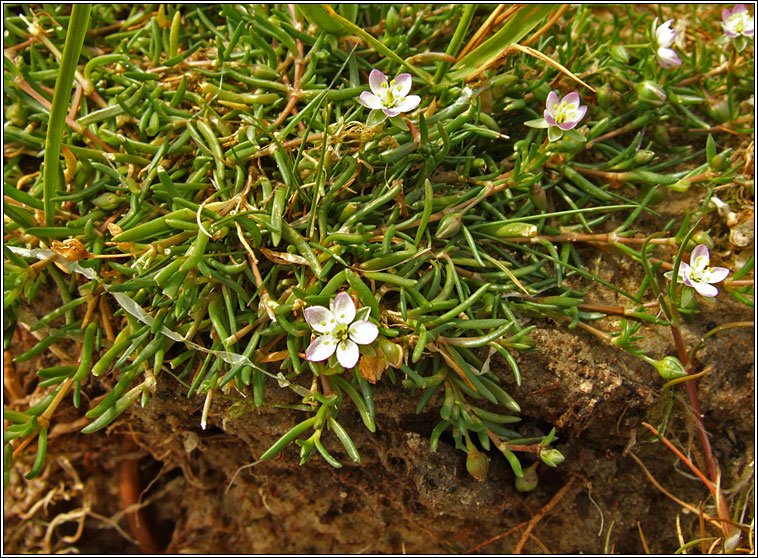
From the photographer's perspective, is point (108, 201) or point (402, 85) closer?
point (402, 85)

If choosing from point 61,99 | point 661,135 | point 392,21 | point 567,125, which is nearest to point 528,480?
point 567,125

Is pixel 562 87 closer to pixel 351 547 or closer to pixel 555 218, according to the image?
pixel 555 218

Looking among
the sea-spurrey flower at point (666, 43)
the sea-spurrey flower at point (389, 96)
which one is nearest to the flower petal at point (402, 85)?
the sea-spurrey flower at point (389, 96)

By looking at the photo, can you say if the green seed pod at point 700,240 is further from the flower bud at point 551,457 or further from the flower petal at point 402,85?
the flower petal at point 402,85

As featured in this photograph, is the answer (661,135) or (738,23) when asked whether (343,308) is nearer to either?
(661,135)

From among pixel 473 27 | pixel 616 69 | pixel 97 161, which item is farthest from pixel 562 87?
pixel 97 161

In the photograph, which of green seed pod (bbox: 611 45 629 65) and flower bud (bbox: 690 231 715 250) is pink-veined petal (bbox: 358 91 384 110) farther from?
flower bud (bbox: 690 231 715 250)

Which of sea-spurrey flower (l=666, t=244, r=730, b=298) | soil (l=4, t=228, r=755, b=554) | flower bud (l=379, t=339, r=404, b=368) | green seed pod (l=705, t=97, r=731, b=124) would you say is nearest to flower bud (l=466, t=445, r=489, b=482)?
soil (l=4, t=228, r=755, b=554)
